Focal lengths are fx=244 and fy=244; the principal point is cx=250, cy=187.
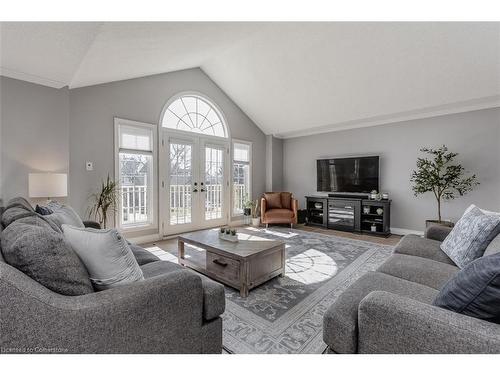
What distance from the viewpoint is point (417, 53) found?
10.9 ft

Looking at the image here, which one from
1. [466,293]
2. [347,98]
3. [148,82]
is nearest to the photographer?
[466,293]

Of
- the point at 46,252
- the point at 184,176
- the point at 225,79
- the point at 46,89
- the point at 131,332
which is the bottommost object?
the point at 131,332

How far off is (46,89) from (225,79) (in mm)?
2975

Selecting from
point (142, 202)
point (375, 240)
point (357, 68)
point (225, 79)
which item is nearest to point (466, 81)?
point (357, 68)

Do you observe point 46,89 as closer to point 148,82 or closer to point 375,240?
point 148,82

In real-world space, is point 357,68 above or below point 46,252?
above

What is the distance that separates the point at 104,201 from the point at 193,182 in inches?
64.1

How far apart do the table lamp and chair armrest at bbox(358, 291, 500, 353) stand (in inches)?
124

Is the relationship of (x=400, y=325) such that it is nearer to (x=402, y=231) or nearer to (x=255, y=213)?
(x=402, y=231)

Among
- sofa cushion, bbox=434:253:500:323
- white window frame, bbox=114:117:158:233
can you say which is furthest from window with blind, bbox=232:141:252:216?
sofa cushion, bbox=434:253:500:323

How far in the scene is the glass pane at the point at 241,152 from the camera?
221 inches

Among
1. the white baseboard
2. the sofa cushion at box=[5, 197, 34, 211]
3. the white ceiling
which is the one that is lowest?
the white baseboard

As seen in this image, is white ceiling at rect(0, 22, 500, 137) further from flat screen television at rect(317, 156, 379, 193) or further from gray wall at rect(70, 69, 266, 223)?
flat screen television at rect(317, 156, 379, 193)

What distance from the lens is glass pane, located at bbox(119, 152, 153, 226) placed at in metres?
3.93
